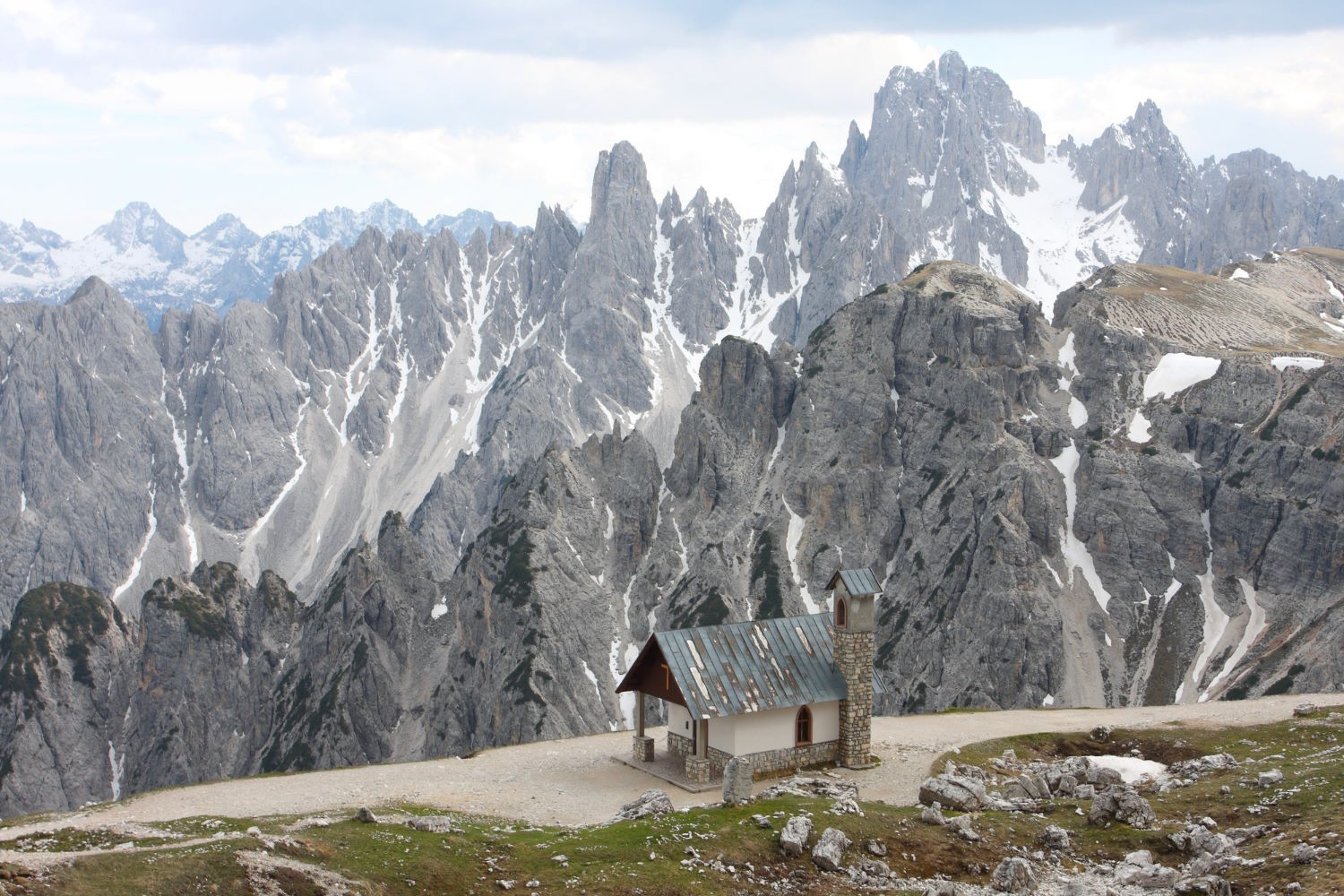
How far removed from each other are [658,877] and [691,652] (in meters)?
18.2

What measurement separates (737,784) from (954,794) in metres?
8.62

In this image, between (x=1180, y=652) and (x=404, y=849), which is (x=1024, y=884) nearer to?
(x=404, y=849)

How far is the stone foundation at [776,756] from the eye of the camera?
2020 inches

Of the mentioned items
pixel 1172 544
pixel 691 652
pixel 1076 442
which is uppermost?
pixel 1076 442

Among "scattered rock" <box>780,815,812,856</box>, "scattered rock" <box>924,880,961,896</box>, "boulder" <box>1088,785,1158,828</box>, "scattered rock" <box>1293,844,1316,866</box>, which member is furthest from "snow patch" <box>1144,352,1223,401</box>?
"scattered rock" <box>924,880,961,896</box>

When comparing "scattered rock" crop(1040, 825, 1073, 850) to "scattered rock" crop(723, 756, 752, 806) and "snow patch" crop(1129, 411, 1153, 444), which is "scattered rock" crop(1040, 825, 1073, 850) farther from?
"snow patch" crop(1129, 411, 1153, 444)

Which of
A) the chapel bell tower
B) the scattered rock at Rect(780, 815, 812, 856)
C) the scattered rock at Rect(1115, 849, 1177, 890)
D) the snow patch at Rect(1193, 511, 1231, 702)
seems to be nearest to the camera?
the scattered rock at Rect(1115, 849, 1177, 890)

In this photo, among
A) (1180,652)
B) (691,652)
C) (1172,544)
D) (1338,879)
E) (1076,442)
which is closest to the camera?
(1338,879)

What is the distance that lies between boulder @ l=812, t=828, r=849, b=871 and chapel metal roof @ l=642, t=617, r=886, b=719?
1249 cm

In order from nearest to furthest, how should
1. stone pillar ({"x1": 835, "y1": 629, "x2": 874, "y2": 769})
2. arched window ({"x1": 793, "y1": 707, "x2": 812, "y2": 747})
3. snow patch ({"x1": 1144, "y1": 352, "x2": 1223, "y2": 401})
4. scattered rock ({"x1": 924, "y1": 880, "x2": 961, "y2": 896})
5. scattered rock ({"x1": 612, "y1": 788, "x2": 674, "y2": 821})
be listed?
1. scattered rock ({"x1": 924, "y1": 880, "x2": 961, "y2": 896})
2. scattered rock ({"x1": 612, "y1": 788, "x2": 674, "y2": 821})
3. arched window ({"x1": 793, "y1": 707, "x2": 812, "y2": 747})
4. stone pillar ({"x1": 835, "y1": 629, "x2": 874, "y2": 769})
5. snow patch ({"x1": 1144, "y1": 352, "x2": 1223, "y2": 401})

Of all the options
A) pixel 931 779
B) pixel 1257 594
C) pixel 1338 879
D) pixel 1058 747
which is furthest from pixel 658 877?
pixel 1257 594

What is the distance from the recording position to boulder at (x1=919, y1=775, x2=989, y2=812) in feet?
144

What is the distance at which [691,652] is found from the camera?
52781 millimetres

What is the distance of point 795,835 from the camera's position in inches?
1502
